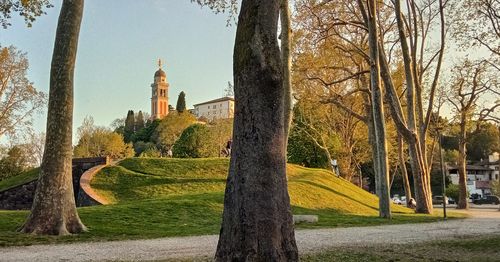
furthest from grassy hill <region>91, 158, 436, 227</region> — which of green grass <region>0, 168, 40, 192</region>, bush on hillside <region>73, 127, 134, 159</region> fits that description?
bush on hillside <region>73, 127, 134, 159</region>

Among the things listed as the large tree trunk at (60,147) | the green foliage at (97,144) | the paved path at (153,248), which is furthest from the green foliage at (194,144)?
the paved path at (153,248)

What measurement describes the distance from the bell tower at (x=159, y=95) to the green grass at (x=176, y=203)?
119685 millimetres

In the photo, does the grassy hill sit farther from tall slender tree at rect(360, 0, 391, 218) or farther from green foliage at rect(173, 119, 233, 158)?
green foliage at rect(173, 119, 233, 158)

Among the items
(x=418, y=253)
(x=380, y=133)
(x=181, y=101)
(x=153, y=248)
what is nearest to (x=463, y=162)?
(x=380, y=133)

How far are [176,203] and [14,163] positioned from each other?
38.3m

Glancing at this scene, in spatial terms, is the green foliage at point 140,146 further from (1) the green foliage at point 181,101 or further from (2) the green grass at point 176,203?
(2) the green grass at point 176,203

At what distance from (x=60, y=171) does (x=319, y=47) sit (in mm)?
18950

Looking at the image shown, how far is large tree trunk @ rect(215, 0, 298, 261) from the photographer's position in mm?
5621

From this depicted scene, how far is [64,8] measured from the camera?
13.3m

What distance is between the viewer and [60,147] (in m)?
12.8

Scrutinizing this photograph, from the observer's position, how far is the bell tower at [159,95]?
14957 cm

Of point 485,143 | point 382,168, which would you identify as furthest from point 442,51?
point 485,143

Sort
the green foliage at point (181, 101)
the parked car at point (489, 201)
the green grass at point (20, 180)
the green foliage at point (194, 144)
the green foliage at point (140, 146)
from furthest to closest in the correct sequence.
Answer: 1. the green foliage at point (181, 101)
2. the green foliage at point (140, 146)
3. the parked car at point (489, 201)
4. the green foliage at point (194, 144)
5. the green grass at point (20, 180)

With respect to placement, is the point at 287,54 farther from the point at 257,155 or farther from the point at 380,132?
the point at 257,155
